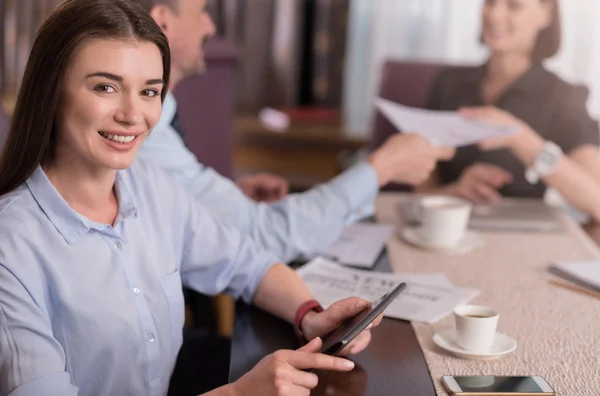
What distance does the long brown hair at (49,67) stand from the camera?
3.26ft

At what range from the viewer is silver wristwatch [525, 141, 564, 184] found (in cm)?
200

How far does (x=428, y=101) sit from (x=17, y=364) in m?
1.59

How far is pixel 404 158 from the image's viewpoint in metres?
1.67

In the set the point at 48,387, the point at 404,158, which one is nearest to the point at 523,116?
the point at 404,158

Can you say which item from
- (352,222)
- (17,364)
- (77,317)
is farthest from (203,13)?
(17,364)

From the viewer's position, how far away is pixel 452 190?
6.95 feet

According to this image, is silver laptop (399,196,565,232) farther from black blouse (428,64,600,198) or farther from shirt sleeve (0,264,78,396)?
shirt sleeve (0,264,78,396)

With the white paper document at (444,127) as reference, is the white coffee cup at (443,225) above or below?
below

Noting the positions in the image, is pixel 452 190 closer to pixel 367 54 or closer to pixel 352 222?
pixel 352 222

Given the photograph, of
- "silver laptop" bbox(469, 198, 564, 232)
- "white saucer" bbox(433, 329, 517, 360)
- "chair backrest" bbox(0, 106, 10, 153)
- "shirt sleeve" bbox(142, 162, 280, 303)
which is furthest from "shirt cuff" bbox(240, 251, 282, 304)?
"chair backrest" bbox(0, 106, 10, 153)

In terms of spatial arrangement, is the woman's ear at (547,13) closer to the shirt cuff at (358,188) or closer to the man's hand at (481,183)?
the man's hand at (481,183)

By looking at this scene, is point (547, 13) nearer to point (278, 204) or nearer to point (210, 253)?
point (278, 204)

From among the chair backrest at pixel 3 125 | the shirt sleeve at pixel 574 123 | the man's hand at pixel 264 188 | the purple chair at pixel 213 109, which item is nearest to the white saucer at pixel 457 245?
the man's hand at pixel 264 188

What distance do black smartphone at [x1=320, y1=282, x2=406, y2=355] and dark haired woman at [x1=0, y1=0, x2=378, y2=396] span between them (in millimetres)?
22
